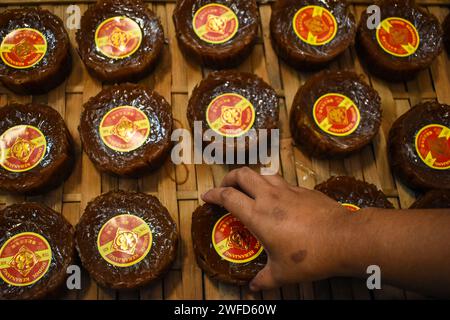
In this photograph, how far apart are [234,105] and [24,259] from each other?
1125 millimetres

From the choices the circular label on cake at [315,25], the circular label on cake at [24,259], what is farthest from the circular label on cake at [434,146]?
the circular label on cake at [24,259]

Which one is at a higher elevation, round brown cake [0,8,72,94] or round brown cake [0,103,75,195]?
round brown cake [0,8,72,94]

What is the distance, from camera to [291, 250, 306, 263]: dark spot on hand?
56.0 inches

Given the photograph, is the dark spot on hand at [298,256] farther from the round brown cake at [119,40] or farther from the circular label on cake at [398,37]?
the circular label on cake at [398,37]

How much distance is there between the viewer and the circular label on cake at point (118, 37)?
7.05ft

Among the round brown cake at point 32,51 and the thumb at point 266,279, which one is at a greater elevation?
the round brown cake at point 32,51

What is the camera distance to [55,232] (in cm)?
183

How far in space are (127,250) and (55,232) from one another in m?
0.31

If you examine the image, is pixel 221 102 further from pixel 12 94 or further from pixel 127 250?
pixel 12 94

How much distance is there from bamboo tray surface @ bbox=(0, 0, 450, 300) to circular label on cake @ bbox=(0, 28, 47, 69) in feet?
0.53

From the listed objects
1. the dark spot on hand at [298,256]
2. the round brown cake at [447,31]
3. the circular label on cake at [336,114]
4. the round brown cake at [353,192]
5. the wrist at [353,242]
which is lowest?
the round brown cake at [353,192]

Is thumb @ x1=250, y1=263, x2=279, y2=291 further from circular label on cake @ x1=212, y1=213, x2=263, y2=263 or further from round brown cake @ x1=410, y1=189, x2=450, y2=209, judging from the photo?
round brown cake @ x1=410, y1=189, x2=450, y2=209

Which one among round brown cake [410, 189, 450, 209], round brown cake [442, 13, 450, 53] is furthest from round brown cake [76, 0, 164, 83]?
round brown cake [442, 13, 450, 53]

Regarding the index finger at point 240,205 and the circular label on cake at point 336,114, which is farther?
the circular label on cake at point 336,114
